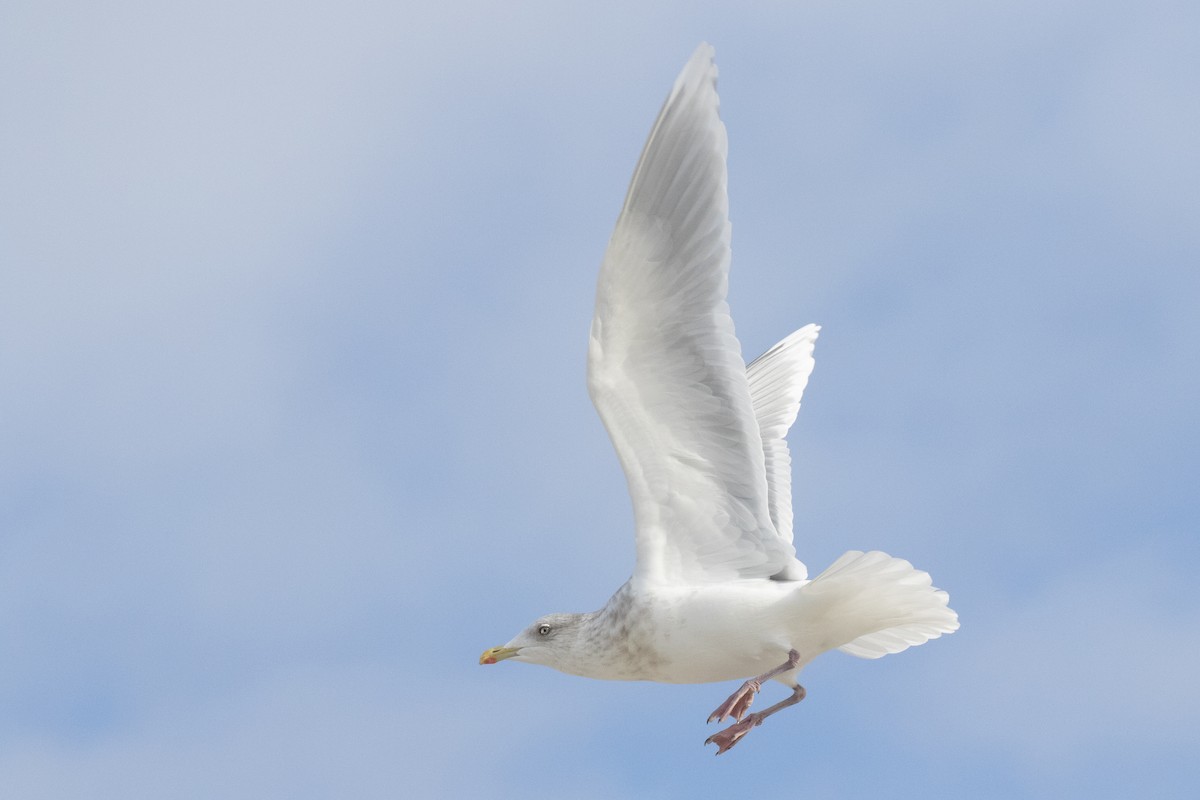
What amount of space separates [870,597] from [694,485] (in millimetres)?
1261

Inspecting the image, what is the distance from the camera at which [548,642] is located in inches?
400

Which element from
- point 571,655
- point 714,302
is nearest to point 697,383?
point 714,302

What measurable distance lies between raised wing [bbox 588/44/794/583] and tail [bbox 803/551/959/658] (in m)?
0.55

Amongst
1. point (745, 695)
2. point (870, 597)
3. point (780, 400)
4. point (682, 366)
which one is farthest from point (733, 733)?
point (780, 400)

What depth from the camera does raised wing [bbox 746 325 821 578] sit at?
11617mm

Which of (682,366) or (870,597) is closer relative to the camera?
(870,597)

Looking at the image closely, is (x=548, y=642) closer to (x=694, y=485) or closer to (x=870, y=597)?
(x=694, y=485)

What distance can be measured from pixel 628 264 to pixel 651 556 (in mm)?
1747

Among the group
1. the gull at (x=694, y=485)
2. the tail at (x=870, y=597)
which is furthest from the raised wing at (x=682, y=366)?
the tail at (x=870, y=597)

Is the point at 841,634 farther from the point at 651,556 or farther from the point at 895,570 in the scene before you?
the point at 651,556

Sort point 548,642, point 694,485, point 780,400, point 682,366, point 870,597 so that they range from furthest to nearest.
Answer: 1. point 780,400
2. point 548,642
3. point 694,485
4. point 682,366
5. point 870,597

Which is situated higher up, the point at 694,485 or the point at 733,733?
the point at 694,485

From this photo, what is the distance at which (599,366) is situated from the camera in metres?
9.56

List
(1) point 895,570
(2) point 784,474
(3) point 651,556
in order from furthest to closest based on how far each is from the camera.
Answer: (2) point 784,474
(3) point 651,556
(1) point 895,570
